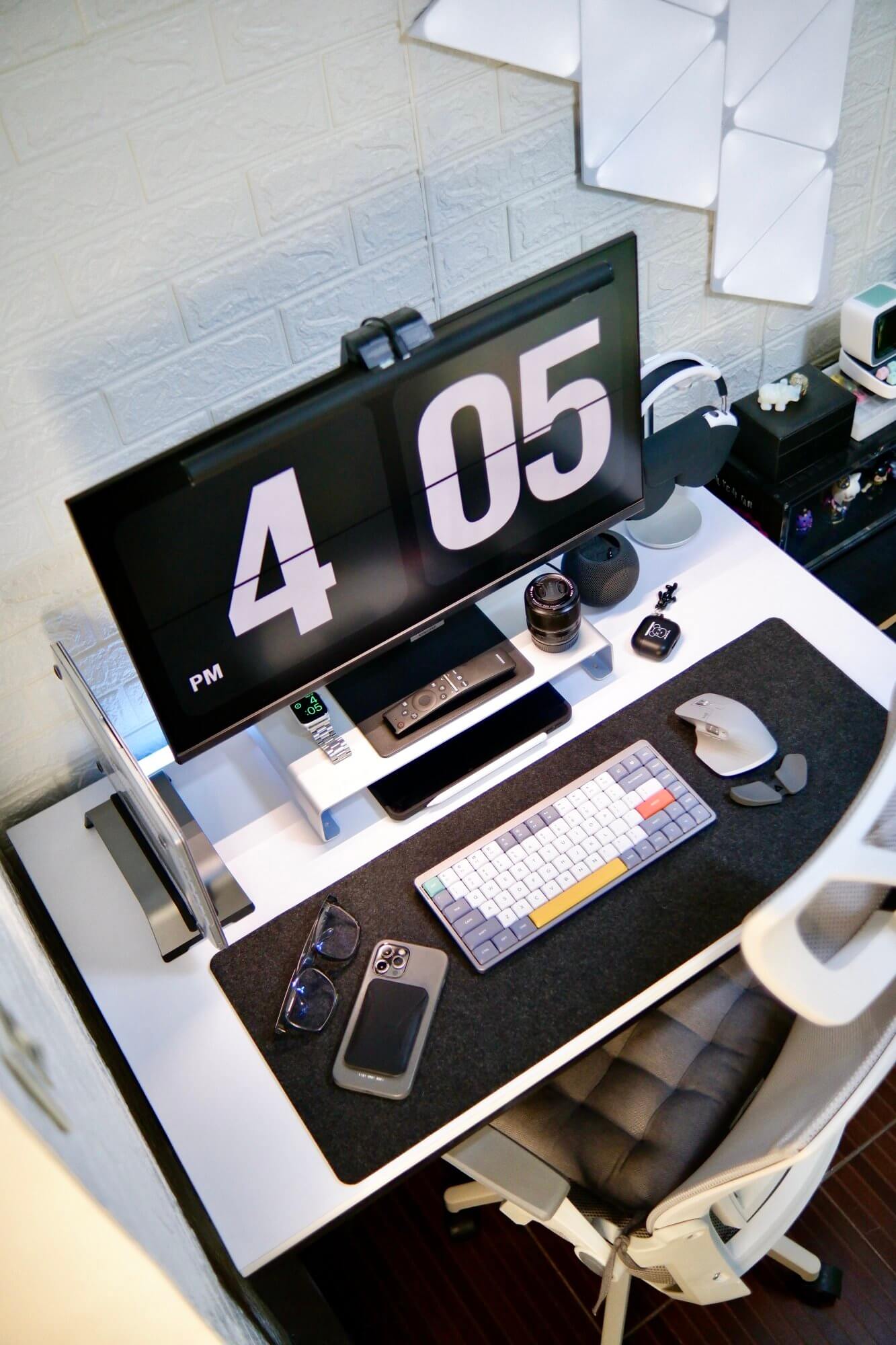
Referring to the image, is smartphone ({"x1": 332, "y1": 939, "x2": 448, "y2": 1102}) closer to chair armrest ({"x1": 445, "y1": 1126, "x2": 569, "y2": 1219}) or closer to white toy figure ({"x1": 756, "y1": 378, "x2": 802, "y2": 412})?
chair armrest ({"x1": 445, "y1": 1126, "x2": 569, "y2": 1219})

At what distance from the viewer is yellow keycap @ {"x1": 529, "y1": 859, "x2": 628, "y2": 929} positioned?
51.2 inches

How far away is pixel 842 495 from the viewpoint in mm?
1912

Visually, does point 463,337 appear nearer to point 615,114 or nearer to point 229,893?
point 615,114

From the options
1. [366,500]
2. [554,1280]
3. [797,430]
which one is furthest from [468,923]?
[797,430]

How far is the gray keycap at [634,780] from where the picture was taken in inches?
54.4

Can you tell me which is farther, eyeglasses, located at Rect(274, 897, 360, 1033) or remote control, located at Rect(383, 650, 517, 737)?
remote control, located at Rect(383, 650, 517, 737)

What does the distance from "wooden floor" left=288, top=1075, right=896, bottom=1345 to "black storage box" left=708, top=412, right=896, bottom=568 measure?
0.90 meters

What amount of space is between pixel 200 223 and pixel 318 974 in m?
0.86

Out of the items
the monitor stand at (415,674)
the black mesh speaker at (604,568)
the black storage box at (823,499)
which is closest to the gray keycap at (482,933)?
the monitor stand at (415,674)

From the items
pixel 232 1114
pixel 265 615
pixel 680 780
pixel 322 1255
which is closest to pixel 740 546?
pixel 680 780

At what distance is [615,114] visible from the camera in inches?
56.9

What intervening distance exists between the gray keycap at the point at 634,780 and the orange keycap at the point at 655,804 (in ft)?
0.07

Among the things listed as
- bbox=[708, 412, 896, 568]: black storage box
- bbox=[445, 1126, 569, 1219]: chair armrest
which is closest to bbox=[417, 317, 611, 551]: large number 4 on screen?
bbox=[708, 412, 896, 568]: black storage box

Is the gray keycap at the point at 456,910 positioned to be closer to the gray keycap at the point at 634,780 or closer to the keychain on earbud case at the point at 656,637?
the gray keycap at the point at 634,780
